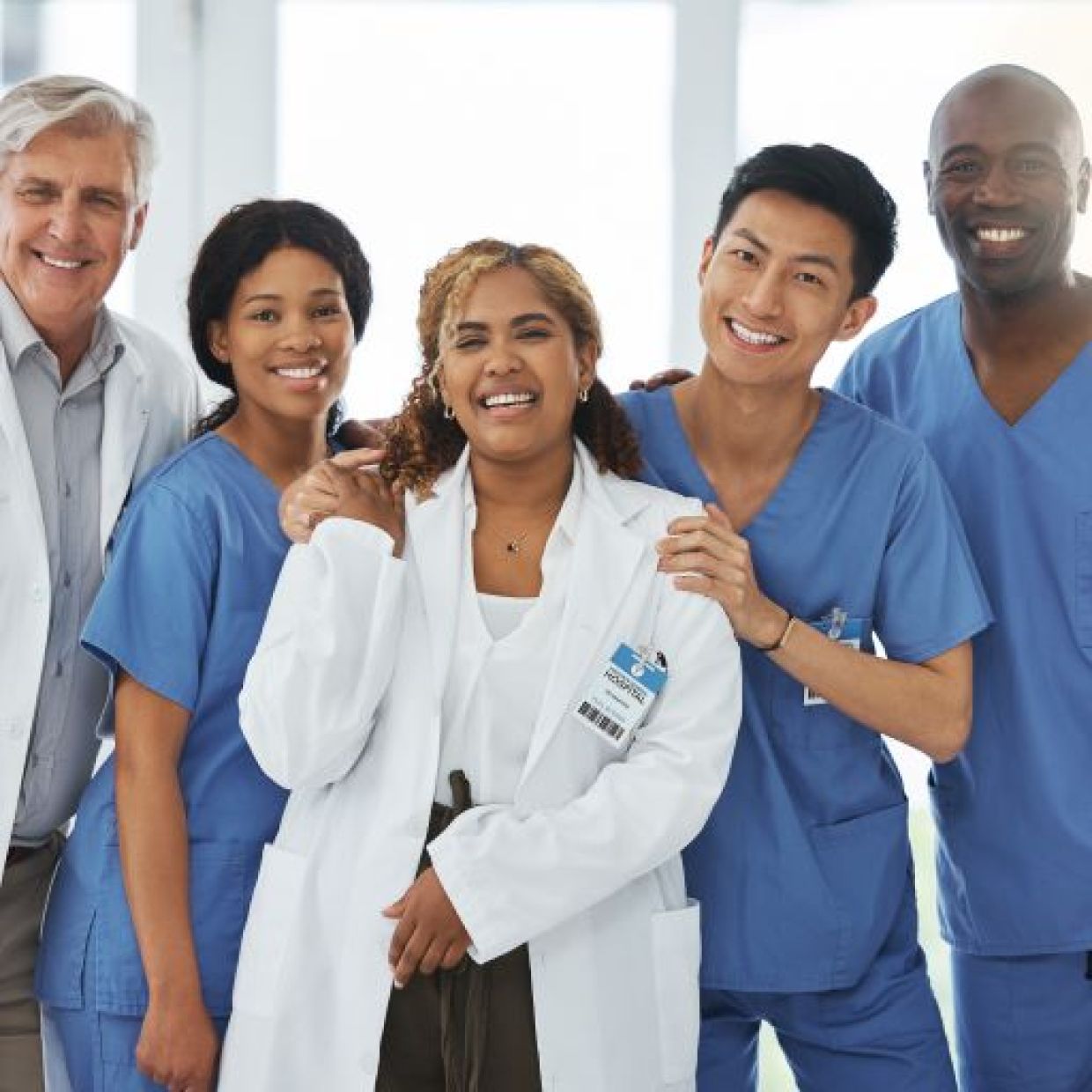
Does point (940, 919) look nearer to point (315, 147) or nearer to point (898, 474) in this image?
point (898, 474)

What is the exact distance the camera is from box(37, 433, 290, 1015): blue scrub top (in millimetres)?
1928

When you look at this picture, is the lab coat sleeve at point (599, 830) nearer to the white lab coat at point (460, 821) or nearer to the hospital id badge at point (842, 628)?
the white lab coat at point (460, 821)

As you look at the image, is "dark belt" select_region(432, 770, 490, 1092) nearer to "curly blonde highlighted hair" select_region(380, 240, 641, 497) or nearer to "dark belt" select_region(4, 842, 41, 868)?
"curly blonde highlighted hair" select_region(380, 240, 641, 497)

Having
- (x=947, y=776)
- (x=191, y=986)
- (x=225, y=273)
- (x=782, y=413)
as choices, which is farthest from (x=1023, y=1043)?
(x=225, y=273)

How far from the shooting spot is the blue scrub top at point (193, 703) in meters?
1.93

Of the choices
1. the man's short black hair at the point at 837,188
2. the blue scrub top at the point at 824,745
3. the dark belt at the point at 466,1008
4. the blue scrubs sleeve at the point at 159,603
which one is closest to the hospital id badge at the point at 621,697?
the dark belt at the point at 466,1008

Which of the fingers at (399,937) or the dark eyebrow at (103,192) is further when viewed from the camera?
the dark eyebrow at (103,192)

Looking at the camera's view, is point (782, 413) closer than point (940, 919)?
Yes

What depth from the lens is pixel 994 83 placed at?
2254 mm

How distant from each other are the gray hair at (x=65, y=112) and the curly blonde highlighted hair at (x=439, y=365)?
1.45 ft

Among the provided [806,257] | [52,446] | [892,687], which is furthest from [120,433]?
[892,687]

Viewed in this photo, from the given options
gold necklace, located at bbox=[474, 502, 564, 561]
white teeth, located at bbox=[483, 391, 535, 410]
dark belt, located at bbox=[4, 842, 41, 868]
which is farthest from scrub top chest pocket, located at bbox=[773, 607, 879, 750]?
→ dark belt, located at bbox=[4, 842, 41, 868]

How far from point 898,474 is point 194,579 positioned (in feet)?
2.87

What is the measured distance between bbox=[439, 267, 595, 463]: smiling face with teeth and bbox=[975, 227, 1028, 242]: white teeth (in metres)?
0.66
